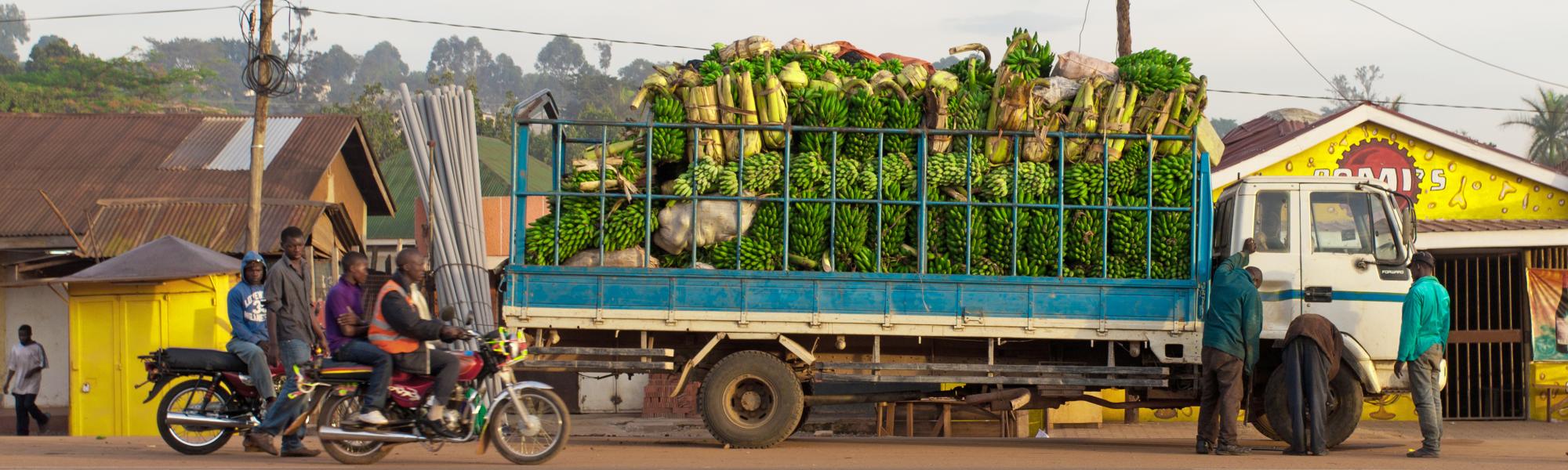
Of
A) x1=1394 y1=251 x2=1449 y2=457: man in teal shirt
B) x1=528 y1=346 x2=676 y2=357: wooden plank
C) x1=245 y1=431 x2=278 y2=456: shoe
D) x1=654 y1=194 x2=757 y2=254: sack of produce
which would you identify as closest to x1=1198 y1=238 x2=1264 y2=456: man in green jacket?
x1=1394 y1=251 x2=1449 y2=457: man in teal shirt

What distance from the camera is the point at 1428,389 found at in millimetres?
9125

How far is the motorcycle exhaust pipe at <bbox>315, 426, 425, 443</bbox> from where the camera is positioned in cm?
784

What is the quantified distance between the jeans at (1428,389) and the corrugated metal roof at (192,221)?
11.3m

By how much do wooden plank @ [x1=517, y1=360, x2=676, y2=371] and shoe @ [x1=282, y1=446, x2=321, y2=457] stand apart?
143 centimetres

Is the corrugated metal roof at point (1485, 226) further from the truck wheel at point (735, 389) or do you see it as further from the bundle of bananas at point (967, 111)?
the truck wheel at point (735, 389)

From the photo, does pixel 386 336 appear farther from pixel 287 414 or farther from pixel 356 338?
pixel 287 414

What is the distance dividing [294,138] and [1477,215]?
14.4 metres

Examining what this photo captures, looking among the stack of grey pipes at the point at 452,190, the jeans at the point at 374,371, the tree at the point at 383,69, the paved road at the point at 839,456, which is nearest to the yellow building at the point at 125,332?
the stack of grey pipes at the point at 452,190

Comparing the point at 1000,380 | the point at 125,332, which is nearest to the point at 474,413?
the point at 1000,380

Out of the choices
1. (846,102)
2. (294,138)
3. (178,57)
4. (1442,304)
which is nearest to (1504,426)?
(1442,304)

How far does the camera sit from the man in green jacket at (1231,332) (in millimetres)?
8906

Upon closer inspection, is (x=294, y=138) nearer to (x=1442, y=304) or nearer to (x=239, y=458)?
(x=239, y=458)

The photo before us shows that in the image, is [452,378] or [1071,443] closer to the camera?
[452,378]

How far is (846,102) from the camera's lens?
969cm
